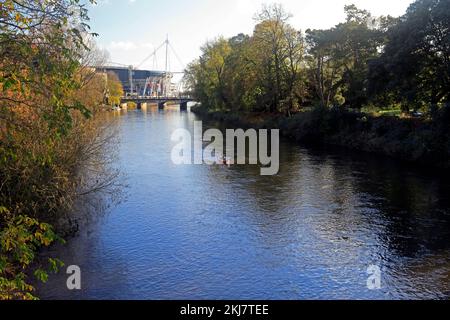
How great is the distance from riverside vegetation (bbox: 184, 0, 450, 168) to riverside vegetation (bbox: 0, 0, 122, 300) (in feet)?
76.3

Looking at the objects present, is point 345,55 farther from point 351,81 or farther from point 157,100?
point 157,100

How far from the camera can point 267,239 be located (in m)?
17.9

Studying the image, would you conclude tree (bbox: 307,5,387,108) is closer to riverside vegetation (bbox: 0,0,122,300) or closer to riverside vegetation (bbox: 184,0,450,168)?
riverside vegetation (bbox: 184,0,450,168)

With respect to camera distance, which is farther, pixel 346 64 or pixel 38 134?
pixel 346 64

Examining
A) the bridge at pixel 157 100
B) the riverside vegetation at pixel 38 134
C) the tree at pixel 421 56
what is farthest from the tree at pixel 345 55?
the bridge at pixel 157 100

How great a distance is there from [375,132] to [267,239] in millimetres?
25587

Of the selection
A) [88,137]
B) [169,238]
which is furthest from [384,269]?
[88,137]

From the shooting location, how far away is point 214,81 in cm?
7975

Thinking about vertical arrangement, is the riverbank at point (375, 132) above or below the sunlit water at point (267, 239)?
above

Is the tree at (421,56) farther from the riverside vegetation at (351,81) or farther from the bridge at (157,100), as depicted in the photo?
the bridge at (157,100)

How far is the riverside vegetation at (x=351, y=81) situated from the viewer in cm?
3341

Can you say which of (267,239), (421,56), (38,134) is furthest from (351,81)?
(38,134)

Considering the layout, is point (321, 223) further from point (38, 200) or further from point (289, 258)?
point (38, 200)

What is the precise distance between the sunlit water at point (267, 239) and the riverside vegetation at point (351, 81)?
7.74 meters
